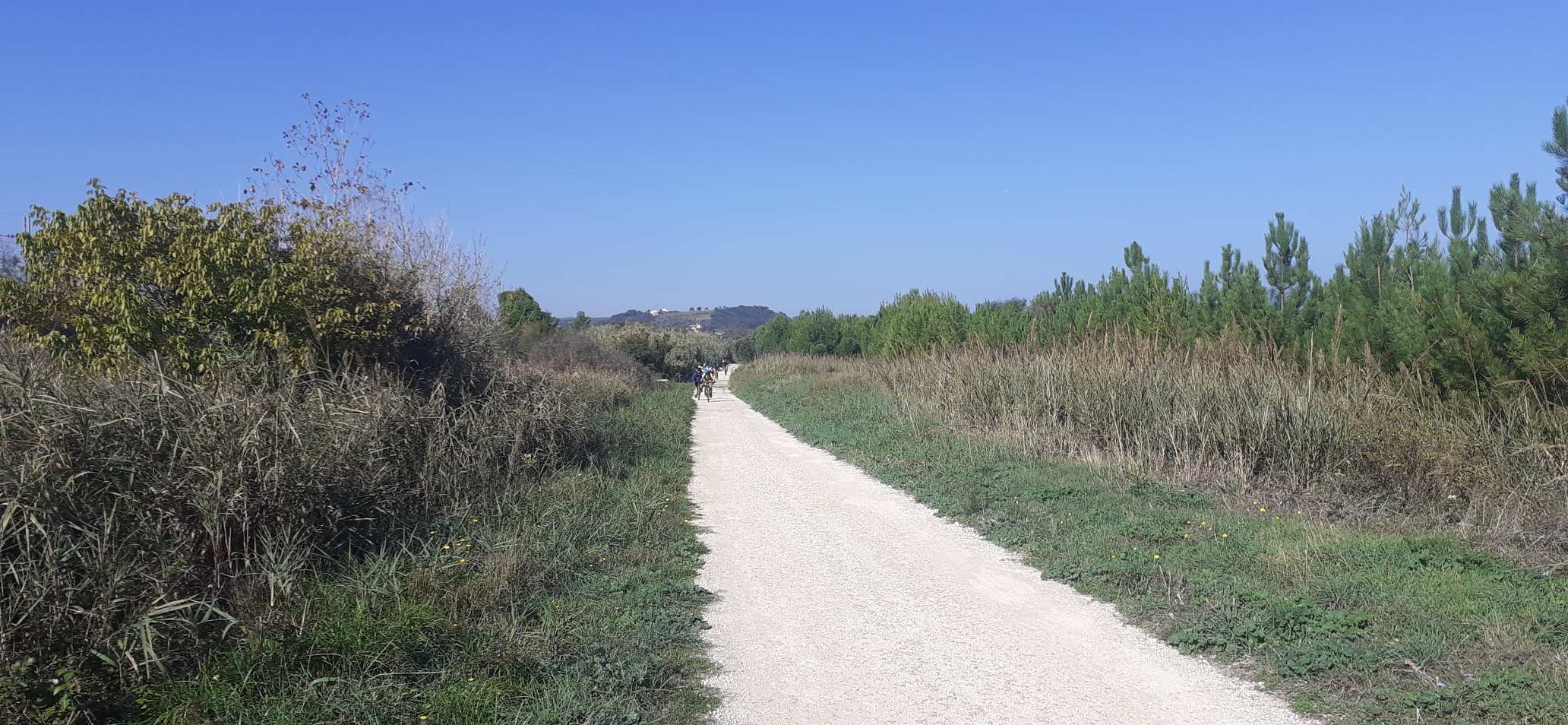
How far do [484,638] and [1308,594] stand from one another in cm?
531

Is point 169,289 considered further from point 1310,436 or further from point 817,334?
point 817,334

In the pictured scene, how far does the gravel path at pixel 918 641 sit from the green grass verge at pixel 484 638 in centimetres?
41

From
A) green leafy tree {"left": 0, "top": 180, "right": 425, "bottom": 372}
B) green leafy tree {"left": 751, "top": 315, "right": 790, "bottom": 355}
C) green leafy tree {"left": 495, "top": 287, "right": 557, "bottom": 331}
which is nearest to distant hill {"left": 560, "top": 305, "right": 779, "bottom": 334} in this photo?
green leafy tree {"left": 751, "top": 315, "right": 790, "bottom": 355}

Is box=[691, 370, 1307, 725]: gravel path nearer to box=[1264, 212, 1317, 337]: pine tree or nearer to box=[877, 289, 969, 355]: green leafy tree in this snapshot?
box=[1264, 212, 1317, 337]: pine tree

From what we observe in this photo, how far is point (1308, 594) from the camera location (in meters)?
6.55

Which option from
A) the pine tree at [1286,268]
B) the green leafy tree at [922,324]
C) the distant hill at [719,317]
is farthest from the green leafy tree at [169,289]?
the distant hill at [719,317]

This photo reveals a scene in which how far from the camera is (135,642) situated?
477 centimetres

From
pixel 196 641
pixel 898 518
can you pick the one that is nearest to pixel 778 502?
pixel 898 518

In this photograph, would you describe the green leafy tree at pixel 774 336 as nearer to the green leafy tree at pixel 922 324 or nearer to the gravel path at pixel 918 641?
the green leafy tree at pixel 922 324

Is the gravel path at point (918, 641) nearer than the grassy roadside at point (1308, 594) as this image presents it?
No

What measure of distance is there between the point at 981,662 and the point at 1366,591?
9.14 feet

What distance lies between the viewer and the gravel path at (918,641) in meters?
5.11

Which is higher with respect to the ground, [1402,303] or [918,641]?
[1402,303]

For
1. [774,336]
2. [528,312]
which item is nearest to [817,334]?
[774,336]
